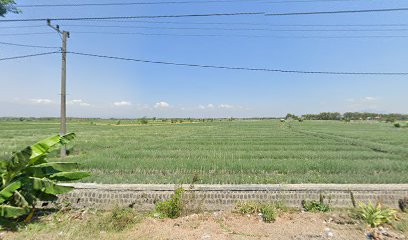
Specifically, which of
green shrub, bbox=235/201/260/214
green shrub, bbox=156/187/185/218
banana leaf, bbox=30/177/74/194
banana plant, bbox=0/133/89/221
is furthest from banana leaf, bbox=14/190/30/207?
green shrub, bbox=235/201/260/214

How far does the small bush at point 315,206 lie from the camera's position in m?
6.76

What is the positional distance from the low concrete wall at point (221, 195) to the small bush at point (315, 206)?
0.20 meters

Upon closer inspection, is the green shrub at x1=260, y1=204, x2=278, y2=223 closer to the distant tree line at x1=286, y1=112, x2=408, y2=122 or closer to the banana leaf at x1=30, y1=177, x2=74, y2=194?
the banana leaf at x1=30, y1=177, x2=74, y2=194

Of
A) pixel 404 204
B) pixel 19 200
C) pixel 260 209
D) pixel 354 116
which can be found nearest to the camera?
pixel 19 200

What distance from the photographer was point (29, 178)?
568cm

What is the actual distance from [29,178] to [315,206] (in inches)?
277

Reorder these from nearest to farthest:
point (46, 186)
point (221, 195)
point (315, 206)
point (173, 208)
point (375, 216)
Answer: point (375, 216), point (46, 186), point (173, 208), point (315, 206), point (221, 195)

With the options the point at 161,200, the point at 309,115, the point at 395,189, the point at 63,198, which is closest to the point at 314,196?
the point at 395,189

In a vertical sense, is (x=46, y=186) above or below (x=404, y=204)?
above

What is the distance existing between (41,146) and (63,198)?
204 cm

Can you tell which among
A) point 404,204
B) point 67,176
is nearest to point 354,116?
point 404,204

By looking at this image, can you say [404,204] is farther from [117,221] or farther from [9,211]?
[9,211]

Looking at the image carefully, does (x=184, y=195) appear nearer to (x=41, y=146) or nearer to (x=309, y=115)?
(x=41, y=146)

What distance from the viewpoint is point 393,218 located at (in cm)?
589
